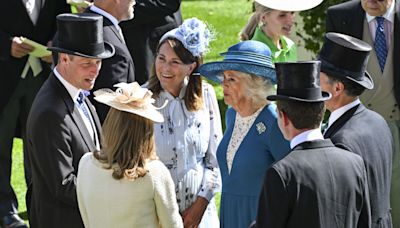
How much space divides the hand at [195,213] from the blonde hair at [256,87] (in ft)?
2.70

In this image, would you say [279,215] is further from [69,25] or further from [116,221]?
[69,25]

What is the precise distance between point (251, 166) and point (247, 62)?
2.14 ft

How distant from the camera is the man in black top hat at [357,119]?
18.1ft

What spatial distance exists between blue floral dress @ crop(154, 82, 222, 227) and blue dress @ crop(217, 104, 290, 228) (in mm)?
299

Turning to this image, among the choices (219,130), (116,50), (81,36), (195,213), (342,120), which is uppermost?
(81,36)

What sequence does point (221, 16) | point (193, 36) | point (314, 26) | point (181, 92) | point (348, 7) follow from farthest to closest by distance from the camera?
1. point (221, 16)
2. point (314, 26)
3. point (348, 7)
4. point (181, 92)
5. point (193, 36)

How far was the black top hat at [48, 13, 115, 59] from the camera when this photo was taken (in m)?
6.03

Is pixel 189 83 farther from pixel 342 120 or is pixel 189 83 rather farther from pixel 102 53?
pixel 342 120

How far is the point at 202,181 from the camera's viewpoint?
21.3ft

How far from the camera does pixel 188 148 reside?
21.1 feet

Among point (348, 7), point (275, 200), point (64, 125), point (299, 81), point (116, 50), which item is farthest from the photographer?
point (348, 7)

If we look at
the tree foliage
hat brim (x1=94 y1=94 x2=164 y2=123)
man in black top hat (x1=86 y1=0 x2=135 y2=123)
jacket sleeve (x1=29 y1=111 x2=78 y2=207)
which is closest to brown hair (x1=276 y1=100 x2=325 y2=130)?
hat brim (x1=94 y1=94 x2=164 y2=123)

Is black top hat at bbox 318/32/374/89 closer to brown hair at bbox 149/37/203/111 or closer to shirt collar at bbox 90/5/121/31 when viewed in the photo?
brown hair at bbox 149/37/203/111

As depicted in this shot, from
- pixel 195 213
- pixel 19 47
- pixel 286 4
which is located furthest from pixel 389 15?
pixel 19 47
